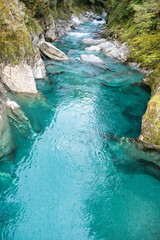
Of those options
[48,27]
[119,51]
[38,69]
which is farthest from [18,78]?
[48,27]

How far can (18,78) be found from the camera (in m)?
7.24

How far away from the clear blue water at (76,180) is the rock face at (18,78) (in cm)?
55

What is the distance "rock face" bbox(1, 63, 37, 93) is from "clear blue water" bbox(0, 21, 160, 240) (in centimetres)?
55

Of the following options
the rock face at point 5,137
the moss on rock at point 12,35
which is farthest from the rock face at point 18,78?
the rock face at point 5,137

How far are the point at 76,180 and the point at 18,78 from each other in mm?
5248

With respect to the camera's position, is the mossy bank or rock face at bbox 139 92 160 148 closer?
rock face at bbox 139 92 160 148

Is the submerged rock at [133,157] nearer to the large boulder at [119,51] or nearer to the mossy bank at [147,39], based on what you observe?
the mossy bank at [147,39]

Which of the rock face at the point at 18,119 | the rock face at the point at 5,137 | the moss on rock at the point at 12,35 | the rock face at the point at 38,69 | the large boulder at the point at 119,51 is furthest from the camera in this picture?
the large boulder at the point at 119,51

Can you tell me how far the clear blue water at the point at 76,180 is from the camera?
148 inches

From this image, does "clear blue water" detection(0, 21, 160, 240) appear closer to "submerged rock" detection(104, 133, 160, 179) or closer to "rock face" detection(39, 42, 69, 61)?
"submerged rock" detection(104, 133, 160, 179)

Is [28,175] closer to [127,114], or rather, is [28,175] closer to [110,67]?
[127,114]

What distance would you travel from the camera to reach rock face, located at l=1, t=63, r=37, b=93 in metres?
7.00

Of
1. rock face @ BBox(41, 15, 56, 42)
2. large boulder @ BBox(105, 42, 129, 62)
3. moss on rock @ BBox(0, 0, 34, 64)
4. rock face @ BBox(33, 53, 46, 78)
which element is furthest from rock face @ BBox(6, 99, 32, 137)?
rock face @ BBox(41, 15, 56, 42)

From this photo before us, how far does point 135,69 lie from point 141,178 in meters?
9.08
